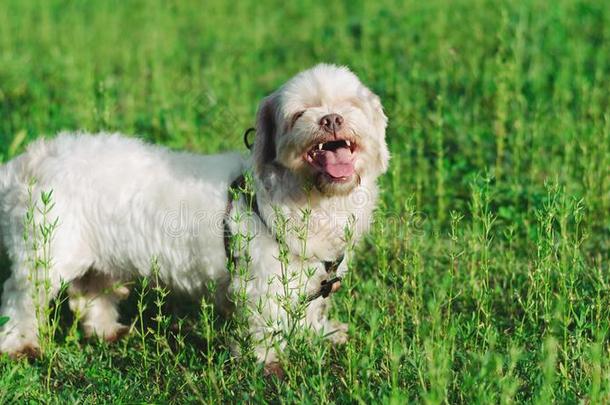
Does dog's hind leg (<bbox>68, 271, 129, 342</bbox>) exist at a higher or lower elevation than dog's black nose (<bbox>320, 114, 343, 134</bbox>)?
lower

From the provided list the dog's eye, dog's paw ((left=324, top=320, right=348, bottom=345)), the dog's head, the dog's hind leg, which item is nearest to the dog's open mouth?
the dog's head

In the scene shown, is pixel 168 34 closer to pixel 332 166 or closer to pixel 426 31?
pixel 426 31

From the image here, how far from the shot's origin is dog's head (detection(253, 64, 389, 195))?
3.83 meters

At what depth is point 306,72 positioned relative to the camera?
400 centimetres

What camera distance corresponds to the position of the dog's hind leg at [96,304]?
4.74 meters

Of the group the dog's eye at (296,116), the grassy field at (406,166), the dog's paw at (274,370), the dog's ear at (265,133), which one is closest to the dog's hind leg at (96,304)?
the grassy field at (406,166)

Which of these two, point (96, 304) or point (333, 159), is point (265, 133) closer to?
point (333, 159)

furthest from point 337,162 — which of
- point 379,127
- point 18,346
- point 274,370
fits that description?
point 18,346

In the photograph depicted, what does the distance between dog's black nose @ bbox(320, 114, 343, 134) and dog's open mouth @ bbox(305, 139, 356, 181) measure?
0.09 m

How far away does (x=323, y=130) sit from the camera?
379 centimetres

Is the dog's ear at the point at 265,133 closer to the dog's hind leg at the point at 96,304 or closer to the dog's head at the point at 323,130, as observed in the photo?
the dog's head at the point at 323,130

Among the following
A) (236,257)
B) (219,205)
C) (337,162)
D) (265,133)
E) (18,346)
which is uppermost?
(265,133)

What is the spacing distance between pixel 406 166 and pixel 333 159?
243 centimetres

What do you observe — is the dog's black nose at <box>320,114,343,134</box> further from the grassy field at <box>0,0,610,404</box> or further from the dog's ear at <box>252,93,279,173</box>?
the grassy field at <box>0,0,610,404</box>
